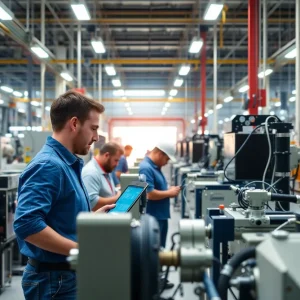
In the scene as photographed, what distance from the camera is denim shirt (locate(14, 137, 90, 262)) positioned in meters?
1.39

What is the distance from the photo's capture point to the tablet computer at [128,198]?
1567 millimetres

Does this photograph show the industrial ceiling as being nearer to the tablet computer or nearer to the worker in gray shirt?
the worker in gray shirt

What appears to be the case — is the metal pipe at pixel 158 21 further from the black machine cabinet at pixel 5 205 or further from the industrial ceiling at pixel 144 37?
the black machine cabinet at pixel 5 205

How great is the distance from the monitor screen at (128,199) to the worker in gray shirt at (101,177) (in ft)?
3.77

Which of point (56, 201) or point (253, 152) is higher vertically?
point (253, 152)

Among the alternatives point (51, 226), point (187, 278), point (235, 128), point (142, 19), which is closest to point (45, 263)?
point (51, 226)

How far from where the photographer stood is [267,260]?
33.2 inches

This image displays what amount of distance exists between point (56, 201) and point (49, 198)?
0.22 feet

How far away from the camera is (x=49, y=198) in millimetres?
1438

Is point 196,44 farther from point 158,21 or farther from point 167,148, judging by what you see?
point 167,148

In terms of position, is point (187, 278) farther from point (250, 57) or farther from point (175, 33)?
point (175, 33)

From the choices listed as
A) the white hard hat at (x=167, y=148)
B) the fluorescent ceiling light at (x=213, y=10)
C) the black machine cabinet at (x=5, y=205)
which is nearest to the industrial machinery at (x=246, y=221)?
the white hard hat at (x=167, y=148)

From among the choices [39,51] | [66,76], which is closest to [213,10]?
[39,51]

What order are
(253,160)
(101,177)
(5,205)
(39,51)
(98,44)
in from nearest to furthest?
1. (253,160)
2. (101,177)
3. (5,205)
4. (39,51)
5. (98,44)
